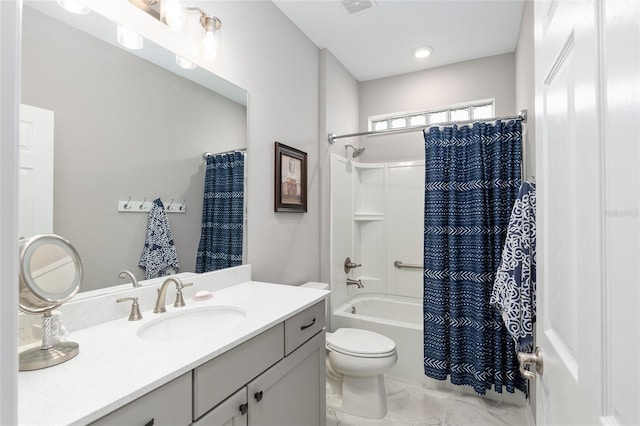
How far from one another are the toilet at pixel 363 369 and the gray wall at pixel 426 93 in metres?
1.94

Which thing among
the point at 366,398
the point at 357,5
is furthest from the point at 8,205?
the point at 357,5

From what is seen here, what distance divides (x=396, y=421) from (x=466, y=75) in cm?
291

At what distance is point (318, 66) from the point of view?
268cm

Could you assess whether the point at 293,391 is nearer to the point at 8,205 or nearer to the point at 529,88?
the point at 8,205

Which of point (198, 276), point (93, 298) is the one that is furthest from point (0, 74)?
point (198, 276)

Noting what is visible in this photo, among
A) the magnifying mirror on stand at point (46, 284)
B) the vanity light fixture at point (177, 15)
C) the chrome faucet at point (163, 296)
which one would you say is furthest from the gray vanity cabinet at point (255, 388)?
the vanity light fixture at point (177, 15)

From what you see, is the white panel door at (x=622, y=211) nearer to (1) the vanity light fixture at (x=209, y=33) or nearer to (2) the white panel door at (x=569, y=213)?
(2) the white panel door at (x=569, y=213)

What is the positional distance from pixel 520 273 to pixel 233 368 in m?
1.28

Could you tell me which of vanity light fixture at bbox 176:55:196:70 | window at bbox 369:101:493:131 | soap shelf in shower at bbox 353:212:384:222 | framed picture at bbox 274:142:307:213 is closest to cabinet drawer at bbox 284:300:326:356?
framed picture at bbox 274:142:307:213

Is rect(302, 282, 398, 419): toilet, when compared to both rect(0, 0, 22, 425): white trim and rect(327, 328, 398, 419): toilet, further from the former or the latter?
rect(0, 0, 22, 425): white trim

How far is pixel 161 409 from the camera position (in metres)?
0.75

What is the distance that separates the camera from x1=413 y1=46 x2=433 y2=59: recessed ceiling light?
2.67 m

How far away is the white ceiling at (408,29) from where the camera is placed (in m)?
2.14

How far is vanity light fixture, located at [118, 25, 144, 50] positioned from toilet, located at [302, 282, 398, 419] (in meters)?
1.92
